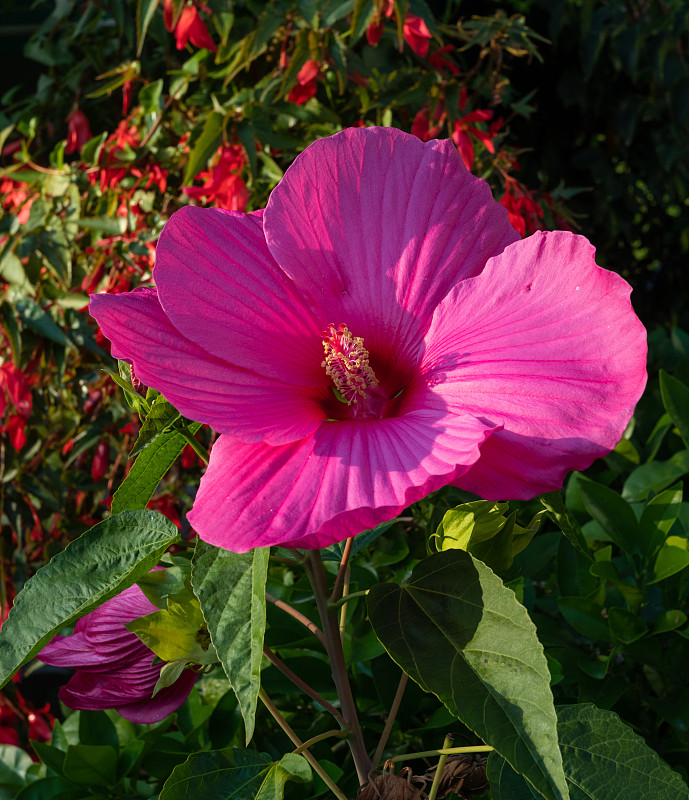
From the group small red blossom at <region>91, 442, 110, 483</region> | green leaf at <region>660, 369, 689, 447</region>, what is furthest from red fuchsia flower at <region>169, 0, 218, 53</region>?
green leaf at <region>660, 369, 689, 447</region>

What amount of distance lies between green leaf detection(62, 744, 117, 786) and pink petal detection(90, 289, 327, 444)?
448 mm

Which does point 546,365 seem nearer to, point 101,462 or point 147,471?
point 147,471

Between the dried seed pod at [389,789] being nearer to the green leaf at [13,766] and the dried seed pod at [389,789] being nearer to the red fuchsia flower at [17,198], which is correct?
the green leaf at [13,766]

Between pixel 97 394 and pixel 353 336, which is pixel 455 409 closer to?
pixel 353 336

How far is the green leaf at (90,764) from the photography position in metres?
0.72

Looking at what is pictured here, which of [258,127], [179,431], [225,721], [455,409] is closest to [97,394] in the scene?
[258,127]

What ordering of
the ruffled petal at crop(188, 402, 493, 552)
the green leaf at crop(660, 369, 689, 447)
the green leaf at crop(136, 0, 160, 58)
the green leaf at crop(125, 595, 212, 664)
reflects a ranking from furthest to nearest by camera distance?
the green leaf at crop(136, 0, 160, 58) → the green leaf at crop(660, 369, 689, 447) → the green leaf at crop(125, 595, 212, 664) → the ruffled petal at crop(188, 402, 493, 552)

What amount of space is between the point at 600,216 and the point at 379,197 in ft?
5.91

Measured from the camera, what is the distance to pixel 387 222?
0.51 m

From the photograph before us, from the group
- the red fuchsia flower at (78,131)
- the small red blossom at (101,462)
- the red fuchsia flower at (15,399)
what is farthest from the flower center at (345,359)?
the red fuchsia flower at (78,131)

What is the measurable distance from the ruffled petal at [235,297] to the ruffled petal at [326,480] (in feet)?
0.20

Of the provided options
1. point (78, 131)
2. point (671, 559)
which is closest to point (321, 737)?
point (671, 559)

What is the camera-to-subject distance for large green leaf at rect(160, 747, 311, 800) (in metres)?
0.49

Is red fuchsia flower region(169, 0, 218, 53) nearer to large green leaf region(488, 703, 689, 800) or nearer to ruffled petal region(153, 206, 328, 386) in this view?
ruffled petal region(153, 206, 328, 386)
